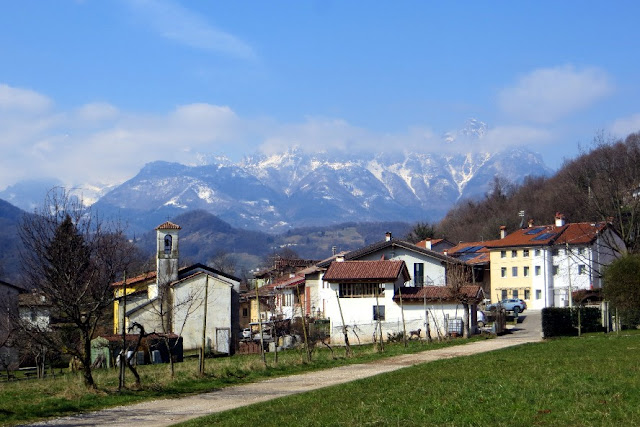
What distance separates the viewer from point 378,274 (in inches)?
2191

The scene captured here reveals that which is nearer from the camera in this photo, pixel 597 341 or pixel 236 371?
pixel 236 371

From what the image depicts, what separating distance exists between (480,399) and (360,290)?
129 feet

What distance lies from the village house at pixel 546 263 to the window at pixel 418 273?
12.4m

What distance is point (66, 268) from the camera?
81.1 ft

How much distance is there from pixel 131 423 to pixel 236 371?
1111cm

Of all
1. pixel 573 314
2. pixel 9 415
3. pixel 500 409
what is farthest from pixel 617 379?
pixel 573 314

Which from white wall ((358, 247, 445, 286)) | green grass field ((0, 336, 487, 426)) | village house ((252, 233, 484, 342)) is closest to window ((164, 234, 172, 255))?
village house ((252, 233, 484, 342))

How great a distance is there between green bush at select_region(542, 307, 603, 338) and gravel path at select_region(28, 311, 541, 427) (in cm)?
963

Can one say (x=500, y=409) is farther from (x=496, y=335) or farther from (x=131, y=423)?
(x=496, y=335)

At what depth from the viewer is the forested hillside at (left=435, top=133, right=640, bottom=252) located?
3516 inches

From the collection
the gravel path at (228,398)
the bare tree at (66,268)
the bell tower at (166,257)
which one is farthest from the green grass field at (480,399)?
the bell tower at (166,257)

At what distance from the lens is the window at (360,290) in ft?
184

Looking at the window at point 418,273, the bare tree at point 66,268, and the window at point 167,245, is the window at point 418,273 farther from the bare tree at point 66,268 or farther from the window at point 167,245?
the bare tree at point 66,268

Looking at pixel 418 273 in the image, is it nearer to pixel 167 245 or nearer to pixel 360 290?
pixel 360 290
